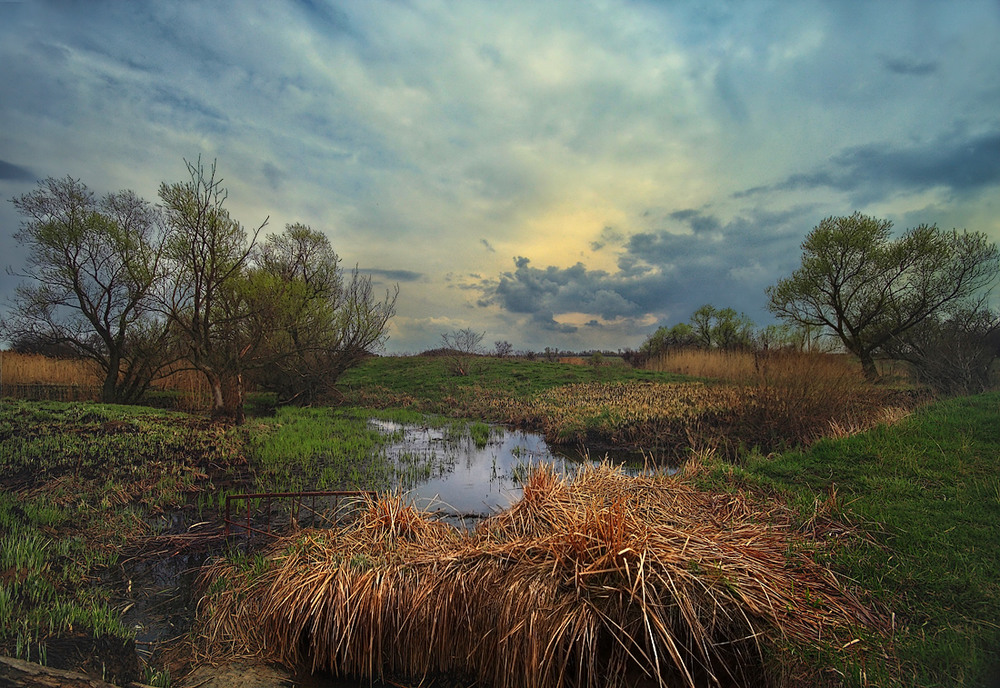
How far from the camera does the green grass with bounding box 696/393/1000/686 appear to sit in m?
3.72

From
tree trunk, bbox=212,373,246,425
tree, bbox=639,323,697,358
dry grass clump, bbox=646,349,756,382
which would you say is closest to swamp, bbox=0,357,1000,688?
tree trunk, bbox=212,373,246,425

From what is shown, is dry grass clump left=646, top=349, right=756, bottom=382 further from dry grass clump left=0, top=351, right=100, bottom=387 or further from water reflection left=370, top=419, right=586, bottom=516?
dry grass clump left=0, top=351, right=100, bottom=387

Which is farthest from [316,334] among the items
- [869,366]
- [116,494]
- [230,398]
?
[869,366]

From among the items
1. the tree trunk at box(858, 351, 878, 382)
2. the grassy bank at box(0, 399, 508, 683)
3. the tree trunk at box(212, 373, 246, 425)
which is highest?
the tree trunk at box(858, 351, 878, 382)

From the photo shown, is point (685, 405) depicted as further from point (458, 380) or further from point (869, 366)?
point (458, 380)

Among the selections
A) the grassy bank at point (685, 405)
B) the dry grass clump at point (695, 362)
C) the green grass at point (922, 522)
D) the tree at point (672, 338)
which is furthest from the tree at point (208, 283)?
the tree at point (672, 338)

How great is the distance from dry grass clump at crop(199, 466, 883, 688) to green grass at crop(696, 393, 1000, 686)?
1.51 ft

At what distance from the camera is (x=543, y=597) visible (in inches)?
147

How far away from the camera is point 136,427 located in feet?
35.4

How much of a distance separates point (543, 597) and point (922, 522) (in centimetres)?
488

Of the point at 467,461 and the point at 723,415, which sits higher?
the point at 723,415

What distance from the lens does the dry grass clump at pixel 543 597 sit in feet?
11.7

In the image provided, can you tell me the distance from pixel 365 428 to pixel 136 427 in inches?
243

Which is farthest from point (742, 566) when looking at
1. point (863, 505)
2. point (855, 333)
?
point (855, 333)
